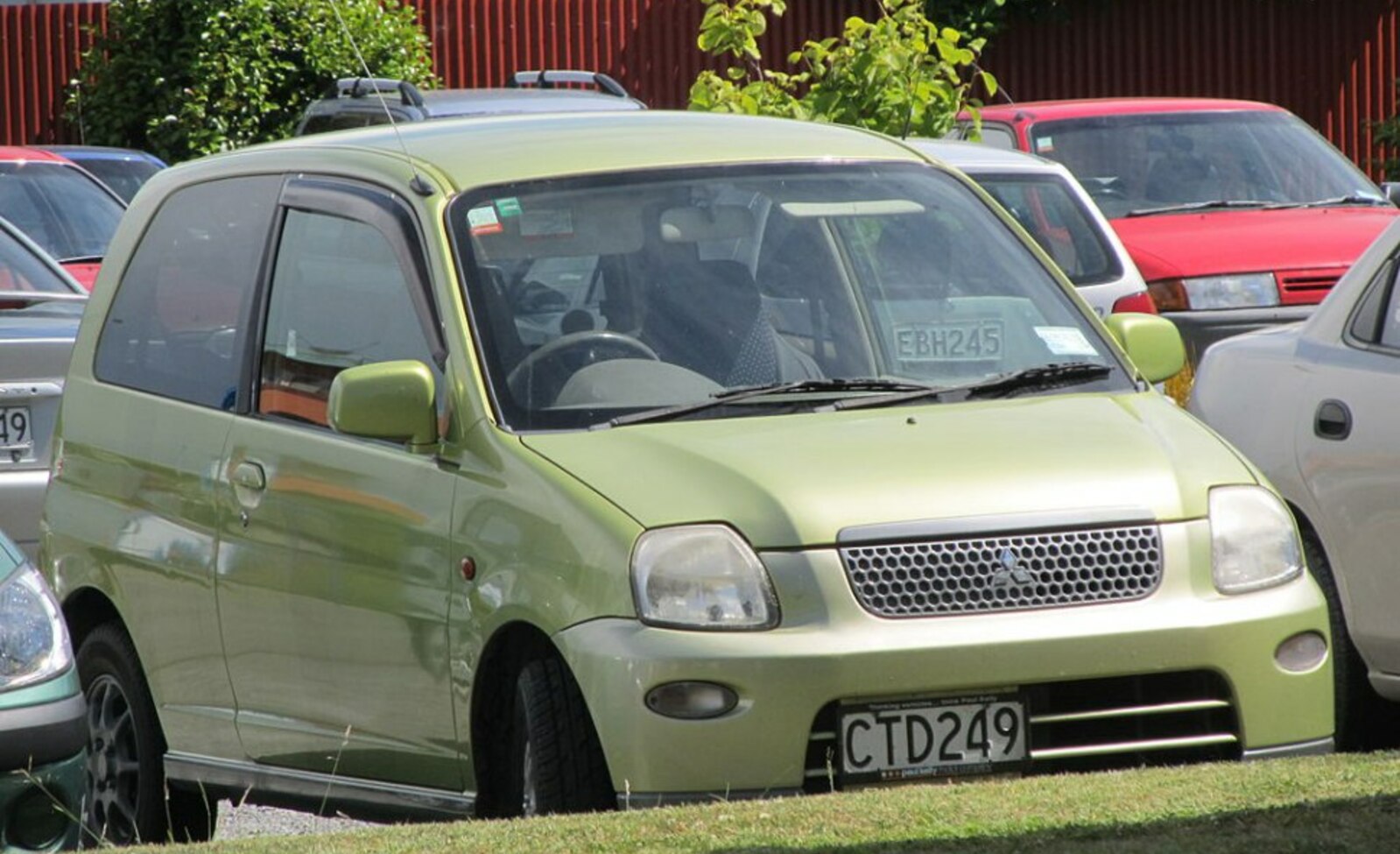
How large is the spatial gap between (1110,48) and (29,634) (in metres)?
22.7

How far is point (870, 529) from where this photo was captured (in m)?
5.17

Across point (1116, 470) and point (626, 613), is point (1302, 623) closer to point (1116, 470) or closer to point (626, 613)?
point (1116, 470)

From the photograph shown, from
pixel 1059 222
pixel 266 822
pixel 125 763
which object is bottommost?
pixel 266 822

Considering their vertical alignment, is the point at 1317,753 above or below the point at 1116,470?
below

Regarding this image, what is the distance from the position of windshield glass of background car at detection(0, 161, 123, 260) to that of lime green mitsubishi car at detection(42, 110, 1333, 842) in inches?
313

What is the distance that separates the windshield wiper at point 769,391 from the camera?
5.70 metres

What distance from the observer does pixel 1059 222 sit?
1166 centimetres

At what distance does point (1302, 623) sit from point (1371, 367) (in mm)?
1719

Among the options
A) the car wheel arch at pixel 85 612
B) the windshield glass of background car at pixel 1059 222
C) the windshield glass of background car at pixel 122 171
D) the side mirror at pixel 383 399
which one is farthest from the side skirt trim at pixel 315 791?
the windshield glass of background car at pixel 122 171

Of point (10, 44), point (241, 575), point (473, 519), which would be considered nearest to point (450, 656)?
point (473, 519)

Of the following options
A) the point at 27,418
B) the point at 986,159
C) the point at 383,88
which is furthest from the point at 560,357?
the point at 383,88

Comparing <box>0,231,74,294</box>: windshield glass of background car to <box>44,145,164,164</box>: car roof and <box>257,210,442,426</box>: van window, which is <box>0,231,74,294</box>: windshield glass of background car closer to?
<box>257,210,442,426</box>: van window

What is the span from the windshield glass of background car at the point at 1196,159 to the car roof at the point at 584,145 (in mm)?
7118

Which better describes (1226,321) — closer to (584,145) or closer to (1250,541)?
(584,145)
